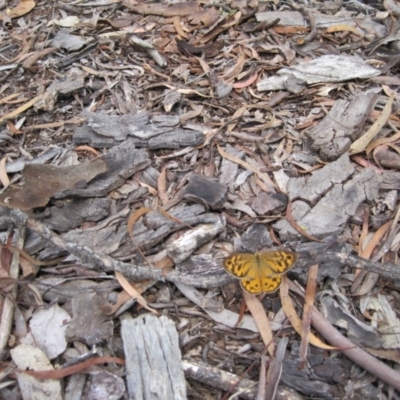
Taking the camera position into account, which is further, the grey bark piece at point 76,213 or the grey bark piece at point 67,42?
the grey bark piece at point 67,42

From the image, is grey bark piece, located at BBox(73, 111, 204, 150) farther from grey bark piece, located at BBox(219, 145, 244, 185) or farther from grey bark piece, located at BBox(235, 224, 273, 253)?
grey bark piece, located at BBox(235, 224, 273, 253)

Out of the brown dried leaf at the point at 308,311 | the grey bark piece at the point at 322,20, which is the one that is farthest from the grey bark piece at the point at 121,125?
the grey bark piece at the point at 322,20

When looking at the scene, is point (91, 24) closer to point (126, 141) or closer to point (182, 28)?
point (182, 28)

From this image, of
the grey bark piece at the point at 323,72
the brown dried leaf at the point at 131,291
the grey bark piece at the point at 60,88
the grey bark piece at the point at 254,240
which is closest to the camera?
the brown dried leaf at the point at 131,291

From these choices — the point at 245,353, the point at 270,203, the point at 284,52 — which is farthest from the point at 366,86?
the point at 245,353

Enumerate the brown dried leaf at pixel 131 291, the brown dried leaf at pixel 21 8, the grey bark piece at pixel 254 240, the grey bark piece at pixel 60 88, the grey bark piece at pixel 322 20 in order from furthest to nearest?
the brown dried leaf at pixel 21 8, the grey bark piece at pixel 322 20, the grey bark piece at pixel 60 88, the grey bark piece at pixel 254 240, the brown dried leaf at pixel 131 291

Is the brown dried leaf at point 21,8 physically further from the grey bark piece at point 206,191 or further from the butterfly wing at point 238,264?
the butterfly wing at point 238,264

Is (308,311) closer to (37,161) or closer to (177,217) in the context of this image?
(177,217)

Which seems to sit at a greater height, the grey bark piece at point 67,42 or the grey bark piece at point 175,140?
the grey bark piece at point 67,42
